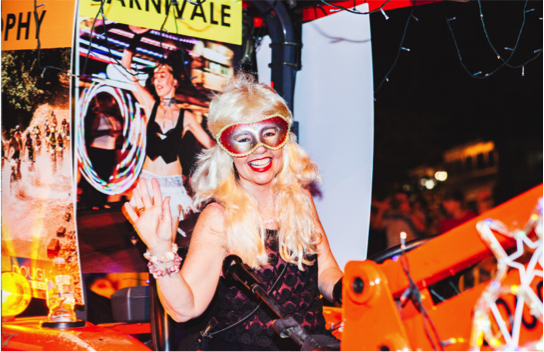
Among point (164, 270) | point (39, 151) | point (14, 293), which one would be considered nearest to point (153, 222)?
point (164, 270)

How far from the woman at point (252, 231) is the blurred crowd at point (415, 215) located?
1193mm

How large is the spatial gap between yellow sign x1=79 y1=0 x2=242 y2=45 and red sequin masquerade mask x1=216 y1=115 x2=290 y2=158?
3.86 ft

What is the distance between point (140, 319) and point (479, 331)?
173cm

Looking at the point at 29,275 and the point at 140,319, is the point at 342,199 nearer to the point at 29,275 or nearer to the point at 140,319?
the point at 140,319

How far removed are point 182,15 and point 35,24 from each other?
0.89 metres

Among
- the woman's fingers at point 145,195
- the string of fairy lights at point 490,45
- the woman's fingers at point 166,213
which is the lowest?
the woman's fingers at point 166,213

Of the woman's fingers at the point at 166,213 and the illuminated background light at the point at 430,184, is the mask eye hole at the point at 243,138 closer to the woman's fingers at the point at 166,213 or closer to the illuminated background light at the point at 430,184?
the woman's fingers at the point at 166,213

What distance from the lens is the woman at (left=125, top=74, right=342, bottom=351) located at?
6.02ft

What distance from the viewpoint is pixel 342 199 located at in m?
3.20

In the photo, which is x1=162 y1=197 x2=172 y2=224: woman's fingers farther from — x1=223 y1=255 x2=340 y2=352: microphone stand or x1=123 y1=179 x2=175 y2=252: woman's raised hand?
x1=223 y1=255 x2=340 y2=352: microphone stand

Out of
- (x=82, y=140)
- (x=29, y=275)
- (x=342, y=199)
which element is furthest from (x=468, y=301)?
(x=29, y=275)

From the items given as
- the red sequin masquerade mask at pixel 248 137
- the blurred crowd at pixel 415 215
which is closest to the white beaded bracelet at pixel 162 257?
the red sequin masquerade mask at pixel 248 137

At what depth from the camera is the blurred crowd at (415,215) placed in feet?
10.6

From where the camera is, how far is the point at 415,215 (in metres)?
3.71
